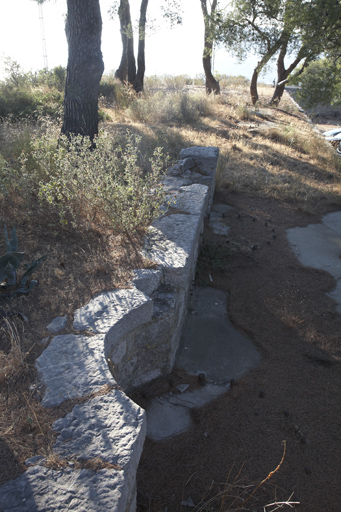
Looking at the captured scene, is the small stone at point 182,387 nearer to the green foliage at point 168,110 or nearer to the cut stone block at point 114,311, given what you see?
the cut stone block at point 114,311

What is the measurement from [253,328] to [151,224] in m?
1.47

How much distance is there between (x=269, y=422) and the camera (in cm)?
246

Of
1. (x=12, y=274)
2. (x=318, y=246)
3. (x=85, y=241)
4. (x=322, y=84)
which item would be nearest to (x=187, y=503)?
(x=12, y=274)

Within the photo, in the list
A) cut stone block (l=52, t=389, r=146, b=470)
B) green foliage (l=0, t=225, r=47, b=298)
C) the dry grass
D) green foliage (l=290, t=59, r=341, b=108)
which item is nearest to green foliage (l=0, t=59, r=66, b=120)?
the dry grass

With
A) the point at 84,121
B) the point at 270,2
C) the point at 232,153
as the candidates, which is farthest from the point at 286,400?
the point at 270,2

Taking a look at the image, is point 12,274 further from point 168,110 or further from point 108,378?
point 168,110

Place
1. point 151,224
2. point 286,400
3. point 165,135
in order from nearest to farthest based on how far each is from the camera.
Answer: point 286,400 → point 151,224 → point 165,135

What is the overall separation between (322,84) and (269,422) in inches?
480

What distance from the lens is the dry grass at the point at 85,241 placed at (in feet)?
5.59

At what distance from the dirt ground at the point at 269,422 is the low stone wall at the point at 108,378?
482 millimetres

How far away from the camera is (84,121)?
20.4 ft

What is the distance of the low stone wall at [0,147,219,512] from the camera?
1.36m

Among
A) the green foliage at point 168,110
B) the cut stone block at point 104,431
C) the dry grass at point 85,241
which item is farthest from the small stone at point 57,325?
the green foliage at point 168,110

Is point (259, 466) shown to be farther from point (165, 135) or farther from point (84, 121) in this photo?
point (165, 135)
